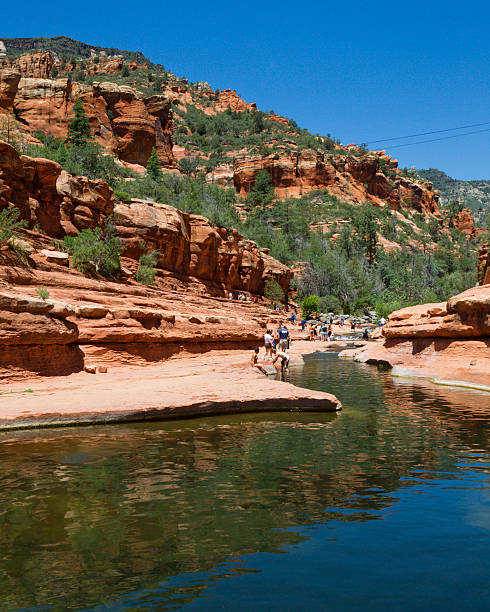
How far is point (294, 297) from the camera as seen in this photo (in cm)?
6247

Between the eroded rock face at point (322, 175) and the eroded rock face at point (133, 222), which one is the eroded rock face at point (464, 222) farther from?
the eroded rock face at point (133, 222)

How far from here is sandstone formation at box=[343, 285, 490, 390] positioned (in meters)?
16.1

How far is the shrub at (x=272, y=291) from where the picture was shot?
171ft

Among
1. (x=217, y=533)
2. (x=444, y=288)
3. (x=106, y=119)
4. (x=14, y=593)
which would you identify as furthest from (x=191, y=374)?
(x=444, y=288)

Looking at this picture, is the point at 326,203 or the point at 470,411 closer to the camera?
the point at 470,411

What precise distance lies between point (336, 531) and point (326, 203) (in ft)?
301

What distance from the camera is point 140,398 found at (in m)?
10.4

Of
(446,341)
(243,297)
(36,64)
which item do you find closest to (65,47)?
(36,64)

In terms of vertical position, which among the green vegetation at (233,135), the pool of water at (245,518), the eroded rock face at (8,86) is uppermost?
the green vegetation at (233,135)

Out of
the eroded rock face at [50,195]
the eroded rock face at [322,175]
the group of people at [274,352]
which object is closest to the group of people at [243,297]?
the eroded rock face at [50,195]

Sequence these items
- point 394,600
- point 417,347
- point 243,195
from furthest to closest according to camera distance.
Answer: point 243,195 < point 417,347 < point 394,600

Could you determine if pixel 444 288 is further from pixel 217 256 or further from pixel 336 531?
pixel 336 531

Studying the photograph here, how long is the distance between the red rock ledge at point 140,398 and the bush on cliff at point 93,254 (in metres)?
9.08

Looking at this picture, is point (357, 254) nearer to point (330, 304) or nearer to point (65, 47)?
point (330, 304)
